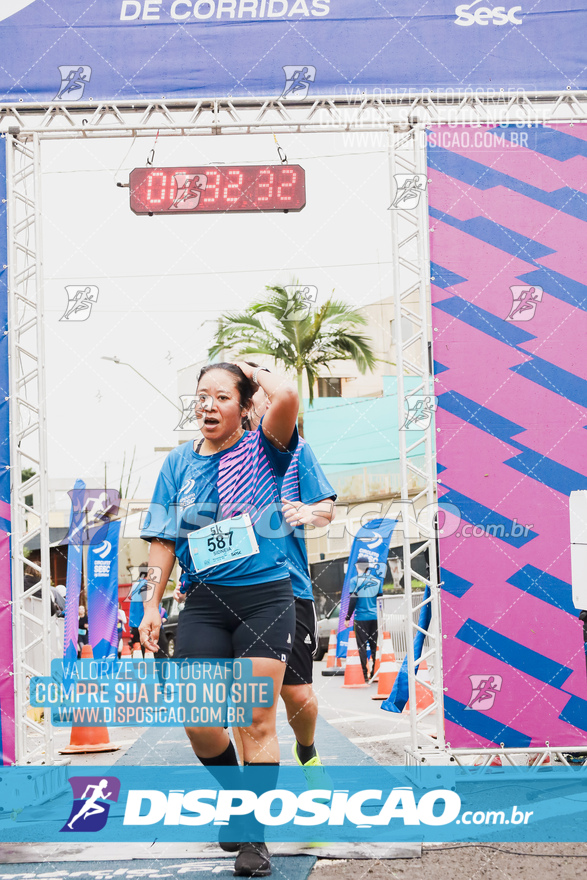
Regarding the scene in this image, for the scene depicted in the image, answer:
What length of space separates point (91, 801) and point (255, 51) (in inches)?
175

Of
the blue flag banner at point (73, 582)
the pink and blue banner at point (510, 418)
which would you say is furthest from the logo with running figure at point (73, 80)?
the blue flag banner at point (73, 582)

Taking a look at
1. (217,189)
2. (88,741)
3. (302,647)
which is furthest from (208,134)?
(88,741)

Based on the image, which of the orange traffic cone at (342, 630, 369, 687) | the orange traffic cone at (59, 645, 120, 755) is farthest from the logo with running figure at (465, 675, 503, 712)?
the orange traffic cone at (342, 630, 369, 687)

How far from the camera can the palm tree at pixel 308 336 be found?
15.2 metres

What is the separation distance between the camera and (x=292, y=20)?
575cm

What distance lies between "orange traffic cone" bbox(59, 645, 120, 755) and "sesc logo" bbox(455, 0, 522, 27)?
5.72 metres

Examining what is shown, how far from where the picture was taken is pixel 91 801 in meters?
4.81

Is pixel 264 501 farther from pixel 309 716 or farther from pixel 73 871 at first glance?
pixel 73 871

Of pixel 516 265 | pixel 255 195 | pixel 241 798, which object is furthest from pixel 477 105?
pixel 241 798

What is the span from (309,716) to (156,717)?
511cm

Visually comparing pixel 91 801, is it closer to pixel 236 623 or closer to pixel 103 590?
pixel 236 623

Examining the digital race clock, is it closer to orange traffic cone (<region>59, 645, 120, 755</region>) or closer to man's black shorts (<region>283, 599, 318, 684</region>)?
man's black shorts (<region>283, 599, 318, 684</region>)

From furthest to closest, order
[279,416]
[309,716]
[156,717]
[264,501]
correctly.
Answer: [156,717] < [309,716] < [264,501] < [279,416]

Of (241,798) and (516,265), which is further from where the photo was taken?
(516,265)
